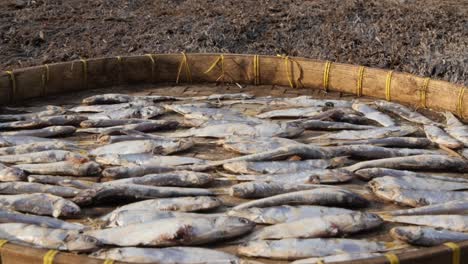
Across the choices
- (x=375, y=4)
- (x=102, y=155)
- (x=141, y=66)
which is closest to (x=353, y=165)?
(x=102, y=155)

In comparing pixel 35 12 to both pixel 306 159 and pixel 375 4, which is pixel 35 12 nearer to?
pixel 375 4

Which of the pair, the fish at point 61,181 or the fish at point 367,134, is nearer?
the fish at point 61,181

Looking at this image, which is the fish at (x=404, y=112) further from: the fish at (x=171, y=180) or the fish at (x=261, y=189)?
the fish at (x=171, y=180)

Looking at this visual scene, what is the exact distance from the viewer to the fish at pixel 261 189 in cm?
544

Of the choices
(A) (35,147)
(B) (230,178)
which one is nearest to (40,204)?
(A) (35,147)

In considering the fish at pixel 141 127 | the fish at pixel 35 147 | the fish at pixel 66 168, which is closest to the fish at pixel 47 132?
the fish at pixel 141 127

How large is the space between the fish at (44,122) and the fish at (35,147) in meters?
0.61

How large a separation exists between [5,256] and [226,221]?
1.44 m

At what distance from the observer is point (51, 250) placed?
167 inches

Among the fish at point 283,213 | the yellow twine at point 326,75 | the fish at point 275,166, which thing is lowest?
the fish at point 283,213

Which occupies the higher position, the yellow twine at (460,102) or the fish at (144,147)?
the yellow twine at (460,102)

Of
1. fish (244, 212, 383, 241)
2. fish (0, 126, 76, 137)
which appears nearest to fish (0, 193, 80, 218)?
fish (244, 212, 383, 241)

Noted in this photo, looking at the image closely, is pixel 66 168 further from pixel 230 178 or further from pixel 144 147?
pixel 230 178

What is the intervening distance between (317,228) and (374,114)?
2951 millimetres
